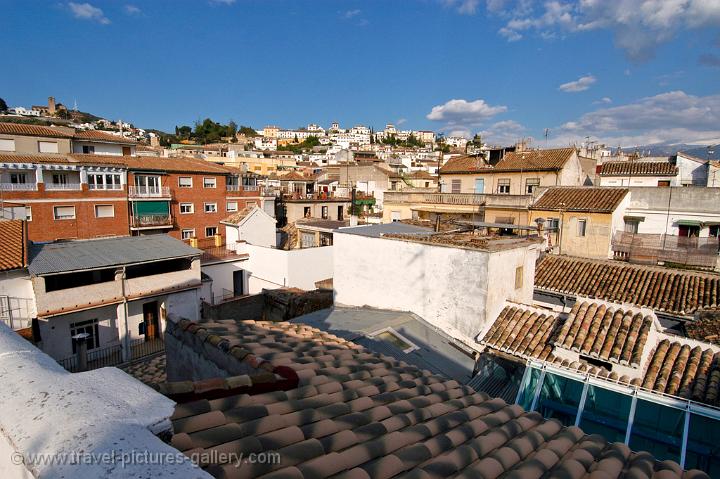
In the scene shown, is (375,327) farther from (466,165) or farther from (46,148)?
(46,148)

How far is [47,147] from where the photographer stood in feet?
111

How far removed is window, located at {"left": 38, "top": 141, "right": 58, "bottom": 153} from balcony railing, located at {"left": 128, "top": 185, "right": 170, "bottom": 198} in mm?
8497

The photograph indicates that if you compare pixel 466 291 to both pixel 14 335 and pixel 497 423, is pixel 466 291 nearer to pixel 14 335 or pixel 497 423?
pixel 497 423

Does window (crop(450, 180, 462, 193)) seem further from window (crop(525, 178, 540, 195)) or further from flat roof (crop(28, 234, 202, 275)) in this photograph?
flat roof (crop(28, 234, 202, 275))

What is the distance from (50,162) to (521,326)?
34465mm

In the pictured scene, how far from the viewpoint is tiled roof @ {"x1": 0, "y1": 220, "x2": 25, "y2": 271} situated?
51.6 ft

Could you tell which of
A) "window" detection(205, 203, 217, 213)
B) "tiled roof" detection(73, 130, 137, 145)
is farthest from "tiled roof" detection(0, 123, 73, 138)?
"window" detection(205, 203, 217, 213)

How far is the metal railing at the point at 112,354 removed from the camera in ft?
56.6

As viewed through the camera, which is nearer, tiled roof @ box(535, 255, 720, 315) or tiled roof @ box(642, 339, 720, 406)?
tiled roof @ box(642, 339, 720, 406)

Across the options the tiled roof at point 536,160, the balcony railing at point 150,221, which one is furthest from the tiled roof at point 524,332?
the balcony railing at point 150,221

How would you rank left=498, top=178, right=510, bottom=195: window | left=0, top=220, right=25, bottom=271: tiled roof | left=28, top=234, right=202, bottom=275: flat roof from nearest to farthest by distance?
left=0, top=220, right=25, bottom=271: tiled roof → left=28, top=234, right=202, bottom=275: flat roof → left=498, top=178, right=510, bottom=195: window

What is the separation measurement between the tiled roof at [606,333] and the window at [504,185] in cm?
2073

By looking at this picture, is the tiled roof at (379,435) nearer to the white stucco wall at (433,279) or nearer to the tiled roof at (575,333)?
the tiled roof at (575,333)

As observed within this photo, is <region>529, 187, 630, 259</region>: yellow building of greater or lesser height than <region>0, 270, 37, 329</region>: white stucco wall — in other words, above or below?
above
